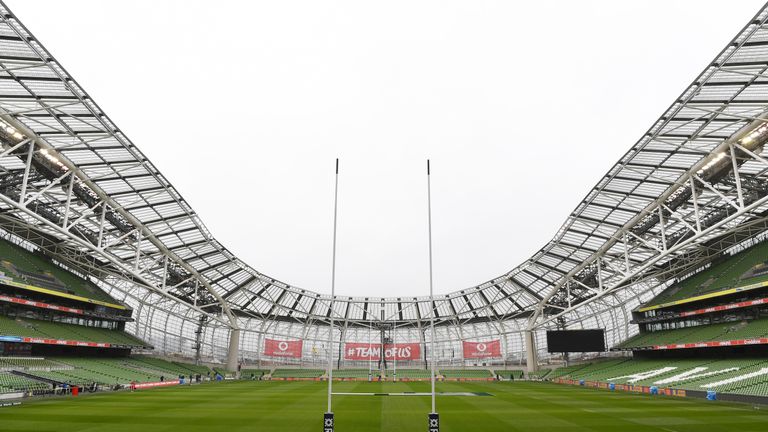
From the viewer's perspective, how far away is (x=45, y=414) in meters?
23.5

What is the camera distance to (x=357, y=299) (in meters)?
76.1

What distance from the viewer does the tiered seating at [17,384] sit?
100ft

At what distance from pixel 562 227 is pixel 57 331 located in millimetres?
57304

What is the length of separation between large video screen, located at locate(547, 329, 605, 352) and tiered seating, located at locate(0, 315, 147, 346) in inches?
2272

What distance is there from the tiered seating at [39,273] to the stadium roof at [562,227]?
6.68 ft

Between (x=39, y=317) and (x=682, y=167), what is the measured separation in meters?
67.6

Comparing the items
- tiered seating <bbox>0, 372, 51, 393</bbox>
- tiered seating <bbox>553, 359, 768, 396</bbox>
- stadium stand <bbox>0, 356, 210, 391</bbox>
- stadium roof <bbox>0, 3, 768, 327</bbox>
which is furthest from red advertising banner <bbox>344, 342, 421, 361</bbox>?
tiered seating <bbox>0, 372, 51, 393</bbox>

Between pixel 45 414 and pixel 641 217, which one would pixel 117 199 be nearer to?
pixel 45 414

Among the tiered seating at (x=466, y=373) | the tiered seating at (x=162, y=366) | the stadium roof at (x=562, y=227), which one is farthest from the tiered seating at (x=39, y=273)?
the tiered seating at (x=466, y=373)

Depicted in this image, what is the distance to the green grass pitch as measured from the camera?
2017 cm

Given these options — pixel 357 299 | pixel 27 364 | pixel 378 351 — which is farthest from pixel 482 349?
pixel 27 364

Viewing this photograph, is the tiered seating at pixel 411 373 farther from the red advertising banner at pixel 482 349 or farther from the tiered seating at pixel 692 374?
the tiered seating at pixel 692 374

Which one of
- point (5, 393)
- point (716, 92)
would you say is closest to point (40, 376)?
point (5, 393)

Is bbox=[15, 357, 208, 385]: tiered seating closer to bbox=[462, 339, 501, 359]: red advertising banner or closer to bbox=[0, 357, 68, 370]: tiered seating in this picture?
bbox=[0, 357, 68, 370]: tiered seating
